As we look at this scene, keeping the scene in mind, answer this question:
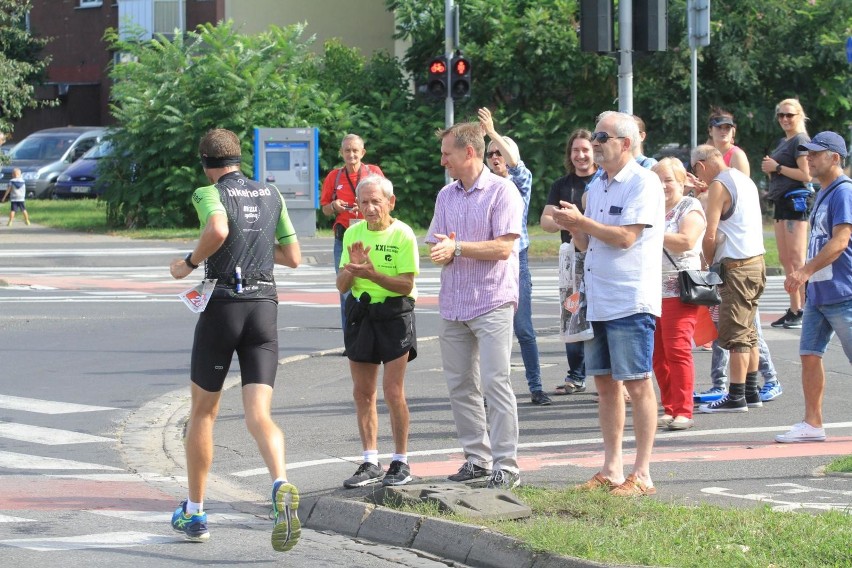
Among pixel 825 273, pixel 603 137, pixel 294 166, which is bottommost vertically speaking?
pixel 825 273

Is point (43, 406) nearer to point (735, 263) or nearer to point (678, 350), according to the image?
point (678, 350)

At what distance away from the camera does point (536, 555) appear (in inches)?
236

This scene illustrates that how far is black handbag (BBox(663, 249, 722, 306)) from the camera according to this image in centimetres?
932

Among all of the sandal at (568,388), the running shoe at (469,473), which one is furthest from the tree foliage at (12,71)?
the running shoe at (469,473)

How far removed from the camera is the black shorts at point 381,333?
7.89 metres

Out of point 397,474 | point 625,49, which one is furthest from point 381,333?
point 625,49

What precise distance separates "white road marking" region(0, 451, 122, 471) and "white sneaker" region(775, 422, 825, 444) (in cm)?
412

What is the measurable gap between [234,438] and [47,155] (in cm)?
3222

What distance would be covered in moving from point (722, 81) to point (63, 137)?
19313mm

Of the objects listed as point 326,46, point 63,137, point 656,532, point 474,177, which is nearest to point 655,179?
point 474,177

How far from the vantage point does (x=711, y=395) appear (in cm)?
1048

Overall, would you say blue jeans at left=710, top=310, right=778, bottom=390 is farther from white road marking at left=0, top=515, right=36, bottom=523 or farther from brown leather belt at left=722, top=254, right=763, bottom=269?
white road marking at left=0, top=515, right=36, bottom=523

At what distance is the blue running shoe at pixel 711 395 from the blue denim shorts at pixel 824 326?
5.43 ft

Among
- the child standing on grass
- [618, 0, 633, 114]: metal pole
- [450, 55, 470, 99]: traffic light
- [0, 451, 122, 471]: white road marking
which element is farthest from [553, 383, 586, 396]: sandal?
the child standing on grass
